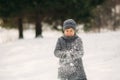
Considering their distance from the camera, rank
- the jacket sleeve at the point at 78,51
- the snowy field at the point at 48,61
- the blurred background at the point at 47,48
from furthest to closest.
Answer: the blurred background at the point at 47,48, the snowy field at the point at 48,61, the jacket sleeve at the point at 78,51

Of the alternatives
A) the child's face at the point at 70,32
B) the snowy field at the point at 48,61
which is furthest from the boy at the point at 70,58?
the snowy field at the point at 48,61

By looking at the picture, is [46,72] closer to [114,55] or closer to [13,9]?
[114,55]

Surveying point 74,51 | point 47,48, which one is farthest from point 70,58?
point 47,48

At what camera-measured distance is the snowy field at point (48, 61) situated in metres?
10.1

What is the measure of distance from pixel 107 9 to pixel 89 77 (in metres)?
42.6

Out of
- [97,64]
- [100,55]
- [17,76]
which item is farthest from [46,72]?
[100,55]

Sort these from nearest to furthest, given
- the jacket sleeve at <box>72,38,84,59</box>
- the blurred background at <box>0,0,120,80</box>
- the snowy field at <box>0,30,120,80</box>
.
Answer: the jacket sleeve at <box>72,38,84,59</box>
the snowy field at <box>0,30,120,80</box>
the blurred background at <box>0,0,120,80</box>

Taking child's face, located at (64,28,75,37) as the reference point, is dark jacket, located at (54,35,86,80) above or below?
below

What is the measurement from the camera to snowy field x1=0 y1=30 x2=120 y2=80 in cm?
1014

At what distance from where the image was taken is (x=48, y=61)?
1273 centimetres

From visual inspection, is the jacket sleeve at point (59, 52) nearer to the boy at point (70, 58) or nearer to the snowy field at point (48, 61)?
the boy at point (70, 58)

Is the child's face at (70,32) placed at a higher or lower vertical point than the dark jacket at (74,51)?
higher

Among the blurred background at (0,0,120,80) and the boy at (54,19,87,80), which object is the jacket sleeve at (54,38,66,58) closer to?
the boy at (54,19,87,80)

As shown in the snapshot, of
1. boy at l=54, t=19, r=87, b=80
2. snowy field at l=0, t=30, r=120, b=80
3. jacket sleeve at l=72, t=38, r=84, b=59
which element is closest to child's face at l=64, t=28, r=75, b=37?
boy at l=54, t=19, r=87, b=80
